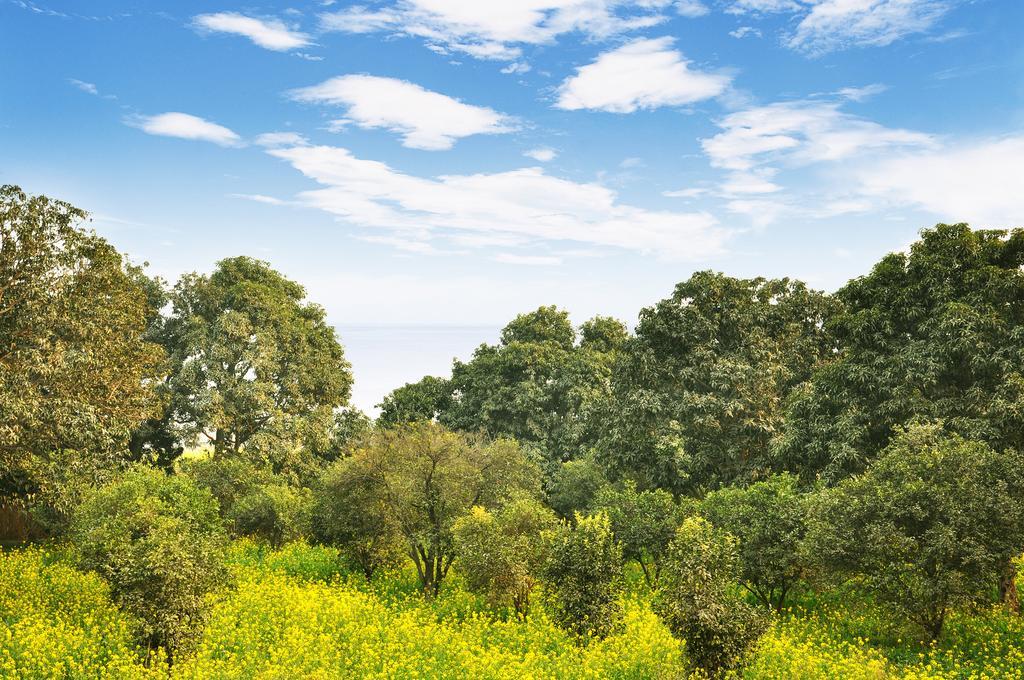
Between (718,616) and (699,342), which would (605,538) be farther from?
(699,342)

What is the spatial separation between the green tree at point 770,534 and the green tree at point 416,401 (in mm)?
31788

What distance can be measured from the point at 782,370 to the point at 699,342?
427cm

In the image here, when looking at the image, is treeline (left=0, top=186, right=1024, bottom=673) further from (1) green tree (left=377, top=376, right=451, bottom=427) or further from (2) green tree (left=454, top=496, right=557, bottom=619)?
(1) green tree (left=377, top=376, right=451, bottom=427)

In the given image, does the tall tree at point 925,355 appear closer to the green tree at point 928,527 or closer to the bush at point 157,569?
the green tree at point 928,527

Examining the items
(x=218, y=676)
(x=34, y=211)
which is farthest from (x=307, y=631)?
(x=34, y=211)

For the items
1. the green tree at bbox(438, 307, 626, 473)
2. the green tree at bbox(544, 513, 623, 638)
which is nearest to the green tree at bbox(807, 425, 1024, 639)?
the green tree at bbox(544, 513, 623, 638)

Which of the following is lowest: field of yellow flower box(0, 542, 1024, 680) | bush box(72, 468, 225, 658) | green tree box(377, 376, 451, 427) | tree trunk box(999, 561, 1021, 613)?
field of yellow flower box(0, 542, 1024, 680)

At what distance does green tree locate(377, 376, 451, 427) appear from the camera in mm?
52781

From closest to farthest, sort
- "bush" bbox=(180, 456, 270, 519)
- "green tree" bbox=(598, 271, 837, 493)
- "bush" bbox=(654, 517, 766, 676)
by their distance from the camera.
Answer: "bush" bbox=(654, 517, 766, 676), "green tree" bbox=(598, 271, 837, 493), "bush" bbox=(180, 456, 270, 519)

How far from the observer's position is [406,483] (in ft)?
87.4

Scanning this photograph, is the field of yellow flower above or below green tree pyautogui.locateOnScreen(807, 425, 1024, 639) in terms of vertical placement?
below

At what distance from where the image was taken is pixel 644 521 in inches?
1070

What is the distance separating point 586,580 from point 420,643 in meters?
5.17

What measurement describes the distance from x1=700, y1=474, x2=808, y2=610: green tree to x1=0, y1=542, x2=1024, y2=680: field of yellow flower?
56.0 inches
